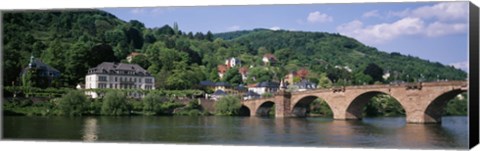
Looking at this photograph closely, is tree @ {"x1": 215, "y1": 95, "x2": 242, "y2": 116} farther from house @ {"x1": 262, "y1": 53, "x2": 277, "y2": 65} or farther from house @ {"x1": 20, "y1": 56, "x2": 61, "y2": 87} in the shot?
house @ {"x1": 20, "y1": 56, "x2": 61, "y2": 87}

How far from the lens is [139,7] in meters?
17.6

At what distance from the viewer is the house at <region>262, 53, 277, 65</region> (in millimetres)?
19383

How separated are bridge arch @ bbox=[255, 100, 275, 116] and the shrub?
433cm

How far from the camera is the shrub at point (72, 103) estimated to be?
19.4m

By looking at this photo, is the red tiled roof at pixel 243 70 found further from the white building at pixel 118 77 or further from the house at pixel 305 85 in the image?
the house at pixel 305 85

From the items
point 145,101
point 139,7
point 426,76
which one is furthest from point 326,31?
point 145,101

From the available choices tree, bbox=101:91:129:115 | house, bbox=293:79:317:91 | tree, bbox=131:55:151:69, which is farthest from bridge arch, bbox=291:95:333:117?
tree, bbox=101:91:129:115

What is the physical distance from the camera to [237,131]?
1823 cm

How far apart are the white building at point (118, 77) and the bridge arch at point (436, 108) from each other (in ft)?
21.8

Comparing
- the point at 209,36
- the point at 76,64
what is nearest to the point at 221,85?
the point at 209,36

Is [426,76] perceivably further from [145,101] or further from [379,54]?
[145,101]

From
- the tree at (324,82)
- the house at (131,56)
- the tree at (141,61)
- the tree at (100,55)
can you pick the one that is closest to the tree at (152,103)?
the tree at (141,61)

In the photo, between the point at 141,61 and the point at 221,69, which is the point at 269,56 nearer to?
the point at 221,69

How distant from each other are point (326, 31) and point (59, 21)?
6.09m
